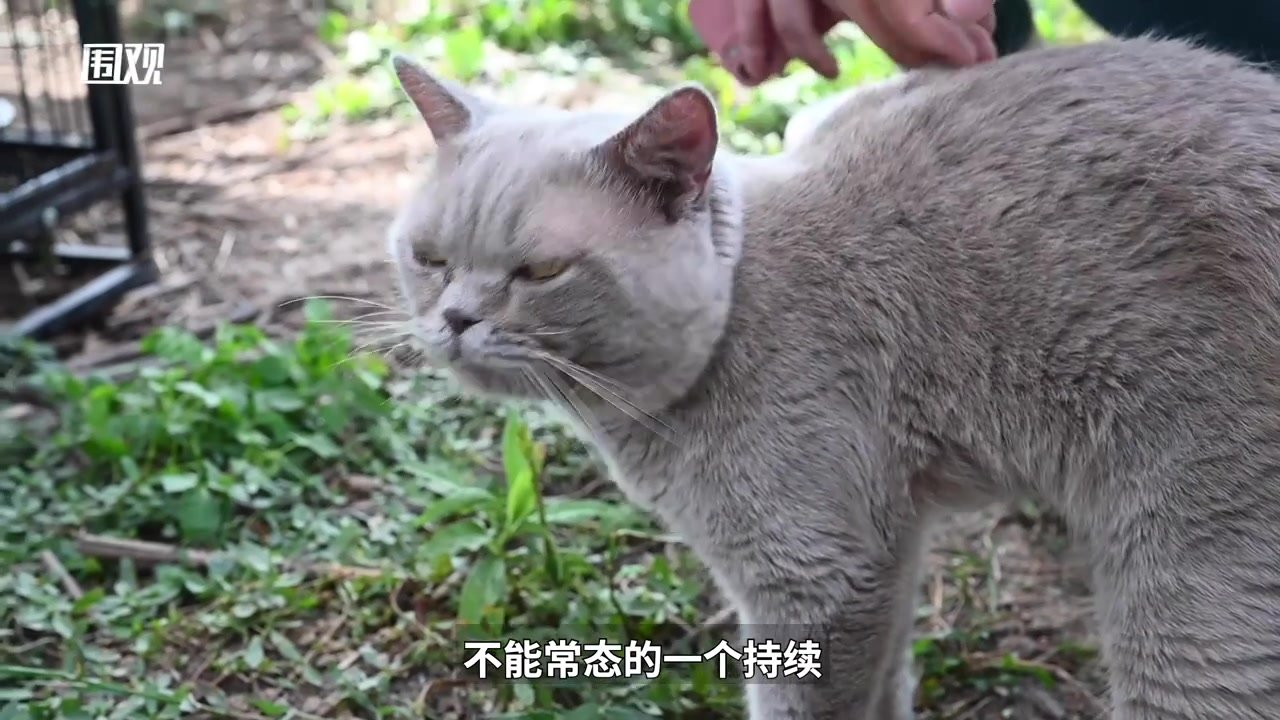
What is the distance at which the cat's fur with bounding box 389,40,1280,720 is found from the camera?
1.20 meters

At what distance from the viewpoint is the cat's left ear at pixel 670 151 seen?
1.21 m

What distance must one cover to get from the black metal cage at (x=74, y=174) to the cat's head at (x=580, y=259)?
1.39 meters

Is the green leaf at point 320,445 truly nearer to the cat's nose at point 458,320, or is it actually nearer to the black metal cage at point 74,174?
the black metal cage at point 74,174

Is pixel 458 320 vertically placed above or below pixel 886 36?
below

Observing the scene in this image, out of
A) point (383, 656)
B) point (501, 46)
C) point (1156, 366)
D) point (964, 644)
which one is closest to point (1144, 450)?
point (1156, 366)

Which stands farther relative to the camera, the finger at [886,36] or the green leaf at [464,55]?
the green leaf at [464,55]

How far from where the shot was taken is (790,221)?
1368mm

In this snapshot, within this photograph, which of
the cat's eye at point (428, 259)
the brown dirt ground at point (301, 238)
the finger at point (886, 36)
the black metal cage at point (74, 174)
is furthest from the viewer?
the black metal cage at point (74, 174)

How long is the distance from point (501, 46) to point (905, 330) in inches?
110

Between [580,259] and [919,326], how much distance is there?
0.37 meters

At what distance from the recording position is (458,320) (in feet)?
4.07

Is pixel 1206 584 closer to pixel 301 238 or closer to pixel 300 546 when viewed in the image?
pixel 300 546

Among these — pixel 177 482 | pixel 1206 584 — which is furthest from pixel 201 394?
pixel 1206 584

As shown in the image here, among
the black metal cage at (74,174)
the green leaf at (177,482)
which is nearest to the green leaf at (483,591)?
the green leaf at (177,482)
